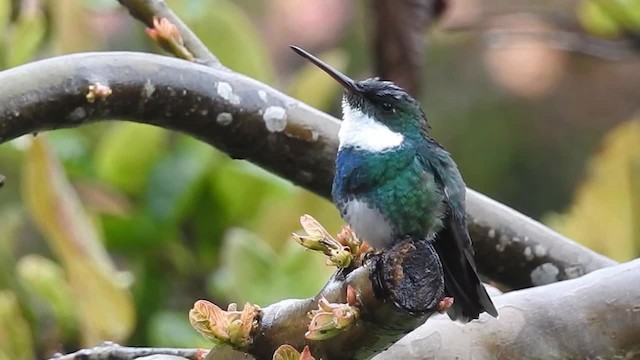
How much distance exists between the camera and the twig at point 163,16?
1.06 metres

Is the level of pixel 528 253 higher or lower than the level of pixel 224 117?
lower

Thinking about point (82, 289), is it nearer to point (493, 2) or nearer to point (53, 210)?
point (53, 210)

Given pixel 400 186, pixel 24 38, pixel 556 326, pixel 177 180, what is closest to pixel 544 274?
pixel 556 326

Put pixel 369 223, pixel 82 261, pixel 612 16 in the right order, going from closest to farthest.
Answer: pixel 369 223 → pixel 82 261 → pixel 612 16

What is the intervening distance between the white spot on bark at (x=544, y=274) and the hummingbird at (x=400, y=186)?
0.95ft

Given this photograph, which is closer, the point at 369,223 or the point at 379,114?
the point at 369,223

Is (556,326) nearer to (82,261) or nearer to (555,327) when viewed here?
(555,327)

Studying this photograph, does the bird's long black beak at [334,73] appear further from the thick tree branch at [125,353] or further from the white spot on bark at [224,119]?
the thick tree branch at [125,353]

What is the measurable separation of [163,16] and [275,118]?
0.17 meters

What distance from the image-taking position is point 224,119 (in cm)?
98

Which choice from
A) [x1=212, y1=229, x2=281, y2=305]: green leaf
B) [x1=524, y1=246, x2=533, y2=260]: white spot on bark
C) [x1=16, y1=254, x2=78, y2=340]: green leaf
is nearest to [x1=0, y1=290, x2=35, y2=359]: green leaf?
[x1=16, y1=254, x2=78, y2=340]: green leaf

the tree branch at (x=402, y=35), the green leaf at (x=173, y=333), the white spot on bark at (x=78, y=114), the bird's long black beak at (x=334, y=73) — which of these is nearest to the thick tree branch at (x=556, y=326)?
the bird's long black beak at (x=334, y=73)

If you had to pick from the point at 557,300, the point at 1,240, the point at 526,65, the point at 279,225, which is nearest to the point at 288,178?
the point at 557,300

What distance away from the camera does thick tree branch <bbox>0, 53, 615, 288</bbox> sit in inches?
34.2
